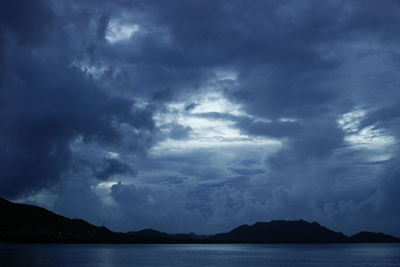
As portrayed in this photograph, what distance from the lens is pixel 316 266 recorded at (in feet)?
432

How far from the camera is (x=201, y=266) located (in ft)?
430

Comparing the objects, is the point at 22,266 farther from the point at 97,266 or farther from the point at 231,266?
the point at 231,266

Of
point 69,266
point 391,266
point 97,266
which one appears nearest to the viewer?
point 69,266

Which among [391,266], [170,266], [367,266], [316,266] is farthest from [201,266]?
[391,266]

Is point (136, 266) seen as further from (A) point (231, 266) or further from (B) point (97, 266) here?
(A) point (231, 266)

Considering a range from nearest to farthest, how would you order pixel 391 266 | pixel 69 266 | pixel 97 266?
pixel 69 266
pixel 97 266
pixel 391 266

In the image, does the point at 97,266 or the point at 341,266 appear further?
the point at 341,266

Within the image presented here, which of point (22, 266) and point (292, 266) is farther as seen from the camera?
point (292, 266)

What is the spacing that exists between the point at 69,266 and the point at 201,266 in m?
47.2

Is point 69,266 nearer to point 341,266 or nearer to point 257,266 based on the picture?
point 257,266

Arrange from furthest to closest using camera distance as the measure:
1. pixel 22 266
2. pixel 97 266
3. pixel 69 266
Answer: pixel 97 266, pixel 69 266, pixel 22 266

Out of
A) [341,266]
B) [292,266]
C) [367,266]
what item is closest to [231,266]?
[292,266]

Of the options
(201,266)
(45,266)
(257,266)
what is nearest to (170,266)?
(201,266)

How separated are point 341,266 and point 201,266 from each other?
5438cm
